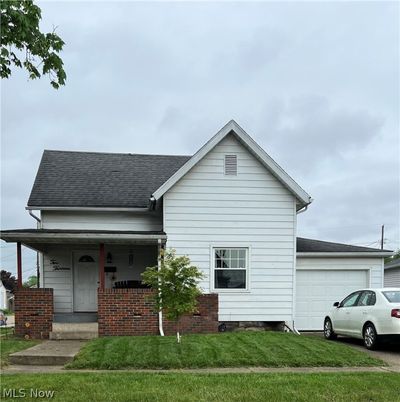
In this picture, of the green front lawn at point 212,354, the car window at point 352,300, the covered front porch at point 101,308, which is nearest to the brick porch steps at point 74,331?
the covered front porch at point 101,308

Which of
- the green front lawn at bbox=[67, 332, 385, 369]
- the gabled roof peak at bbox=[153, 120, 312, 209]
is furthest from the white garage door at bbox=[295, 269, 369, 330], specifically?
the green front lawn at bbox=[67, 332, 385, 369]

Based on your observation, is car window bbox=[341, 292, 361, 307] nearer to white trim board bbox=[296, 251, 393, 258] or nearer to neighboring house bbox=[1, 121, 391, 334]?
neighboring house bbox=[1, 121, 391, 334]

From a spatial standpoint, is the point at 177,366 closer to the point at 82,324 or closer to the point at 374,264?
the point at 82,324

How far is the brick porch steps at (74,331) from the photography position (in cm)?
1263

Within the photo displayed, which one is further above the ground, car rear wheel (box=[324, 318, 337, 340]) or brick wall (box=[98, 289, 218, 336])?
brick wall (box=[98, 289, 218, 336])

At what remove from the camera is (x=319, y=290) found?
15602mm

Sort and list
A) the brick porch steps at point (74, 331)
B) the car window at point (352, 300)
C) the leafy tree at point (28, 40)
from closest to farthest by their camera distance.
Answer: the leafy tree at point (28, 40)
the car window at point (352, 300)
the brick porch steps at point (74, 331)

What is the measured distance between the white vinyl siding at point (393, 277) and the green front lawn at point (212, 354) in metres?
18.4

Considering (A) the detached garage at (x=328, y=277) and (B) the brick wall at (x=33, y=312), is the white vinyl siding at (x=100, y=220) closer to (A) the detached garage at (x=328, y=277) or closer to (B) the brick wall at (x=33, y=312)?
(B) the brick wall at (x=33, y=312)

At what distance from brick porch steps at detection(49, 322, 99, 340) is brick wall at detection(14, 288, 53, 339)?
8.2 inches

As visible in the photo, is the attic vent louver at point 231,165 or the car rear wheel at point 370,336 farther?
the attic vent louver at point 231,165

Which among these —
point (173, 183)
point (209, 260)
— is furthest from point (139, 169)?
point (209, 260)

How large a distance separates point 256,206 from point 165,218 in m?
2.77

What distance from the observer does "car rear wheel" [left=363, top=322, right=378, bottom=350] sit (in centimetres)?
1080
